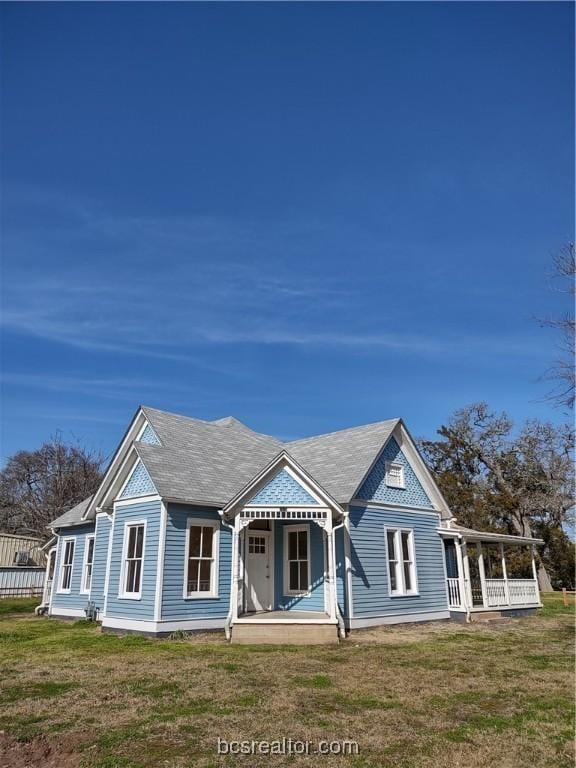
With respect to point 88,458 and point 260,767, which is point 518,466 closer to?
point 88,458

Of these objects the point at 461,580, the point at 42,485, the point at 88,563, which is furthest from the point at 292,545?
the point at 42,485

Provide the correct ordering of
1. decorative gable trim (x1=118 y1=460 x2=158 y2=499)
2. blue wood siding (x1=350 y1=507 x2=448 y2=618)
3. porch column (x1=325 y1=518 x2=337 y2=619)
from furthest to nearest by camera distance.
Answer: blue wood siding (x1=350 y1=507 x2=448 y2=618), decorative gable trim (x1=118 y1=460 x2=158 y2=499), porch column (x1=325 y1=518 x2=337 y2=619)

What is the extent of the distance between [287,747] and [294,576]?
10276mm

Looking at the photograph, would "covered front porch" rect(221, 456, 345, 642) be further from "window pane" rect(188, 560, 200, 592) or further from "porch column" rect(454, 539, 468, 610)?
"porch column" rect(454, 539, 468, 610)

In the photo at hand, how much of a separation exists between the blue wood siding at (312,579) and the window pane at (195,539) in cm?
237

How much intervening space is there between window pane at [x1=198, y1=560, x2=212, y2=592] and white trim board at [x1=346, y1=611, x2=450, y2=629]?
12.8 ft

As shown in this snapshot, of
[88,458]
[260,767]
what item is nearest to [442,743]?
[260,767]

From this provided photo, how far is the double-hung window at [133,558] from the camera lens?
14.9m

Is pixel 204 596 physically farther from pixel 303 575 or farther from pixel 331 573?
pixel 331 573

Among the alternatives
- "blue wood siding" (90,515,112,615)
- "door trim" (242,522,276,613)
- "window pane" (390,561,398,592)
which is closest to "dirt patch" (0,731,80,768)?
"door trim" (242,522,276,613)

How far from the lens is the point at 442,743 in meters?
5.85

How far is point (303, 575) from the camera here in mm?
15734

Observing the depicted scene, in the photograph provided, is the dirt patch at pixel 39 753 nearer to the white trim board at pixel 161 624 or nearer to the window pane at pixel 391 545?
the white trim board at pixel 161 624

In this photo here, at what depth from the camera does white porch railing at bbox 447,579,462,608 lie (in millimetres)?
18594
